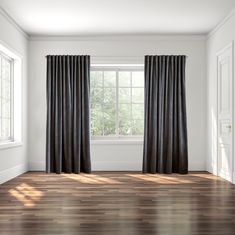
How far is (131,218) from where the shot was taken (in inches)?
159

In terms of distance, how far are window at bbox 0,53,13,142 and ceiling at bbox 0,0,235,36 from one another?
2.46ft

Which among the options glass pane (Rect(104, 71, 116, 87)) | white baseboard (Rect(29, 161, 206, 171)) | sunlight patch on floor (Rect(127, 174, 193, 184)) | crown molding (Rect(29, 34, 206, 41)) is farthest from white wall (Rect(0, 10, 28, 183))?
sunlight patch on floor (Rect(127, 174, 193, 184))

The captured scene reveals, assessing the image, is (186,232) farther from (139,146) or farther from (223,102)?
(139,146)

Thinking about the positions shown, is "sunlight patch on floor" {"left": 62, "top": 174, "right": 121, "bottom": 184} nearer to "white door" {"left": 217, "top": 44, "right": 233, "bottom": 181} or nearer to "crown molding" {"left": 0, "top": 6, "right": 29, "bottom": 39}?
"white door" {"left": 217, "top": 44, "right": 233, "bottom": 181}

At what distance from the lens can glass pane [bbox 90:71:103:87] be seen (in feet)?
28.3

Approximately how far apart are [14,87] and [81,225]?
4.54 metres

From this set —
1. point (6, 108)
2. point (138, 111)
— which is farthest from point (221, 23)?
point (6, 108)

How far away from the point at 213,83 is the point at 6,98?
3.76m

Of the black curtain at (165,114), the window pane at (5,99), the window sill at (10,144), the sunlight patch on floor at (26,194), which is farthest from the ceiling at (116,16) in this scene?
the sunlight patch on floor at (26,194)

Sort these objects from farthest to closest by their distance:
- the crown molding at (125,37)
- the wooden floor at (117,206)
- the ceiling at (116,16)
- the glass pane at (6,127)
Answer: the crown molding at (125,37) < the glass pane at (6,127) < the ceiling at (116,16) < the wooden floor at (117,206)

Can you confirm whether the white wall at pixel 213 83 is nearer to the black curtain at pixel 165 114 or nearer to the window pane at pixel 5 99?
the black curtain at pixel 165 114

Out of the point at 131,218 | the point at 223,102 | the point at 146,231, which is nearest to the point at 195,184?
the point at 223,102

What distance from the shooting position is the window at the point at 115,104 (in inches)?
340

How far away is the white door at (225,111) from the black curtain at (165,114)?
87cm
